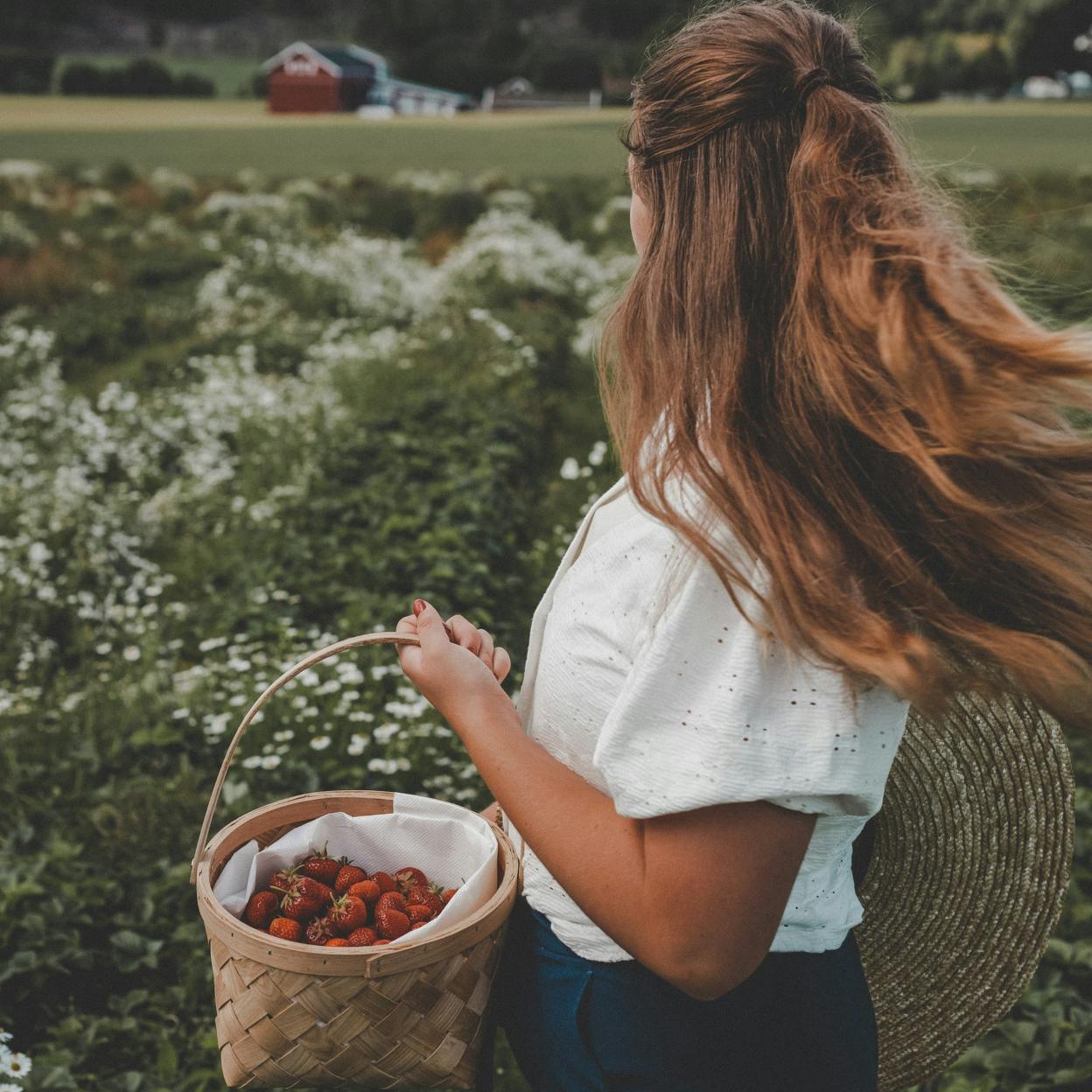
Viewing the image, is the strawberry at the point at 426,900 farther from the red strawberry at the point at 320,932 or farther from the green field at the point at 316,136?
the green field at the point at 316,136

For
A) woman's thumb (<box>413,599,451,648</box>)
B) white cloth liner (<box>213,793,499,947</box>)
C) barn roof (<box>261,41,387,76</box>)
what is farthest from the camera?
barn roof (<box>261,41,387,76</box>)

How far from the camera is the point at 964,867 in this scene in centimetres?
174

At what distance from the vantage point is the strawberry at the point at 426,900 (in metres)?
1.60

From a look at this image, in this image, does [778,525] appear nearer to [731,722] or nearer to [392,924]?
[731,722]

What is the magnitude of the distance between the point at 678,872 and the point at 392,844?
754 millimetres

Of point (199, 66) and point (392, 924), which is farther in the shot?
point (199, 66)

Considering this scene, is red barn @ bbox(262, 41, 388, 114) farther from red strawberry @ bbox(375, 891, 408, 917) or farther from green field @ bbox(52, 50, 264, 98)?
red strawberry @ bbox(375, 891, 408, 917)

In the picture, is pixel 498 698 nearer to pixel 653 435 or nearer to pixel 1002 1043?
pixel 653 435

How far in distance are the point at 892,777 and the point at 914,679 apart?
2.36ft

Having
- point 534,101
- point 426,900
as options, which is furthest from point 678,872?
point 534,101

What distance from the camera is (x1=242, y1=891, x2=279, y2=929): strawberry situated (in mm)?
1575

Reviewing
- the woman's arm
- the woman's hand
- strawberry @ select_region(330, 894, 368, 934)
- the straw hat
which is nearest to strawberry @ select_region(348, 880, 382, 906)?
strawberry @ select_region(330, 894, 368, 934)

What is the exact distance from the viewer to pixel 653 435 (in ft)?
4.10

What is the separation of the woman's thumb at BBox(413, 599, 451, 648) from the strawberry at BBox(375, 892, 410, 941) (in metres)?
0.40
